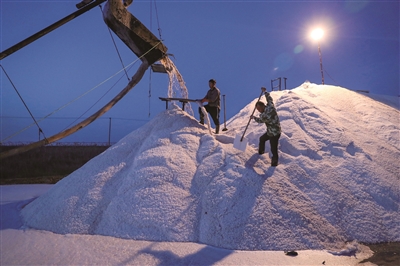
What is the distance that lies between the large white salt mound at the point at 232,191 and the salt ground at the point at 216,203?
15mm

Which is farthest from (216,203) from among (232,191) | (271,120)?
(271,120)

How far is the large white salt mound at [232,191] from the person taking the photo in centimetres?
333

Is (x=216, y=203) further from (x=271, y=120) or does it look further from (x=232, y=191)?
(x=271, y=120)

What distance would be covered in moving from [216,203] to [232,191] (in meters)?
0.28

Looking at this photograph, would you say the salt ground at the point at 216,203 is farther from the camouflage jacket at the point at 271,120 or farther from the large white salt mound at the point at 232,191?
the camouflage jacket at the point at 271,120

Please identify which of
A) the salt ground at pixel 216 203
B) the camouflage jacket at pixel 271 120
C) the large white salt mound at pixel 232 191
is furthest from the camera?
the camouflage jacket at pixel 271 120

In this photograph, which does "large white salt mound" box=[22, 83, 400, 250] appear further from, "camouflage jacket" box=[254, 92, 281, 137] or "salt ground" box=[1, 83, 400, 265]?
"camouflage jacket" box=[254, 92, 281, 137]

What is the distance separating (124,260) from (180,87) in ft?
12.5

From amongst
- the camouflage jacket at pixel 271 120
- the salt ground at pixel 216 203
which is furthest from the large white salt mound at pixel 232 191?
the camouflage jacket at pixel 271 120

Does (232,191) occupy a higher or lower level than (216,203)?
higher

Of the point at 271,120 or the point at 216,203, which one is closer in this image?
the point at 216,203

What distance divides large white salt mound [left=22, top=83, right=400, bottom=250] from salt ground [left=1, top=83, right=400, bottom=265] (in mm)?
15

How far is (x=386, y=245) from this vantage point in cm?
330

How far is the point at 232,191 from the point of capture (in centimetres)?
364
